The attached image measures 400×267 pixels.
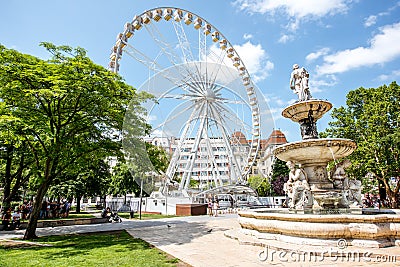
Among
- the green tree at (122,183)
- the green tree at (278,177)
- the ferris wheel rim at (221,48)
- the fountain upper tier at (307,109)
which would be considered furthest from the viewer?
the green tree at (278,177)

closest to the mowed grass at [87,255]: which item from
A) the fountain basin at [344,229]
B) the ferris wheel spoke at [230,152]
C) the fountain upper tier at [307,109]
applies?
the fountain basin at [344,229]

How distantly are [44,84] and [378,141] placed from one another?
24335 mm

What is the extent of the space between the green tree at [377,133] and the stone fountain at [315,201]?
→ 1621 centimetres

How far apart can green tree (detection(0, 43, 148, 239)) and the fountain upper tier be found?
7.18 meters

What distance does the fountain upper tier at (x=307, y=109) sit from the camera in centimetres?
1074

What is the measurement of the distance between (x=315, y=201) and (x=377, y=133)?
18.4 meters

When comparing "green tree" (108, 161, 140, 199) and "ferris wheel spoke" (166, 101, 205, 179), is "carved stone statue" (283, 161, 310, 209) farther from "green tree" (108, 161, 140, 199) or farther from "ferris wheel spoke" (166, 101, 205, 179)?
"green tree" (108, 161, 140, 199)

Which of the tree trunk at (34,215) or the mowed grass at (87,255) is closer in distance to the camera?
the mowed grass at (87,255)

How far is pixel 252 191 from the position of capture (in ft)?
117

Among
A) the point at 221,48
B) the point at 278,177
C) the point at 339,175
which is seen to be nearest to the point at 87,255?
the point at 339,175

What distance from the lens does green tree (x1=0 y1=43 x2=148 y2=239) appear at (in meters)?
10.2

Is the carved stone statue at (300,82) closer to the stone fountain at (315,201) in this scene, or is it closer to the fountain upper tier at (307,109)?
the stone fountain at (315,201)

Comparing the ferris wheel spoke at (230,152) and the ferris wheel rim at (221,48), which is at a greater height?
the ferris wheel rim at (221,48)

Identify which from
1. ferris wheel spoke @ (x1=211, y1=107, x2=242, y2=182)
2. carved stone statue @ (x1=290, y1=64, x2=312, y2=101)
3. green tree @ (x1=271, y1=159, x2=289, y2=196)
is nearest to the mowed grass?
carved stone statue @ (x1=290, y1=64, x2=312, y2=101)
